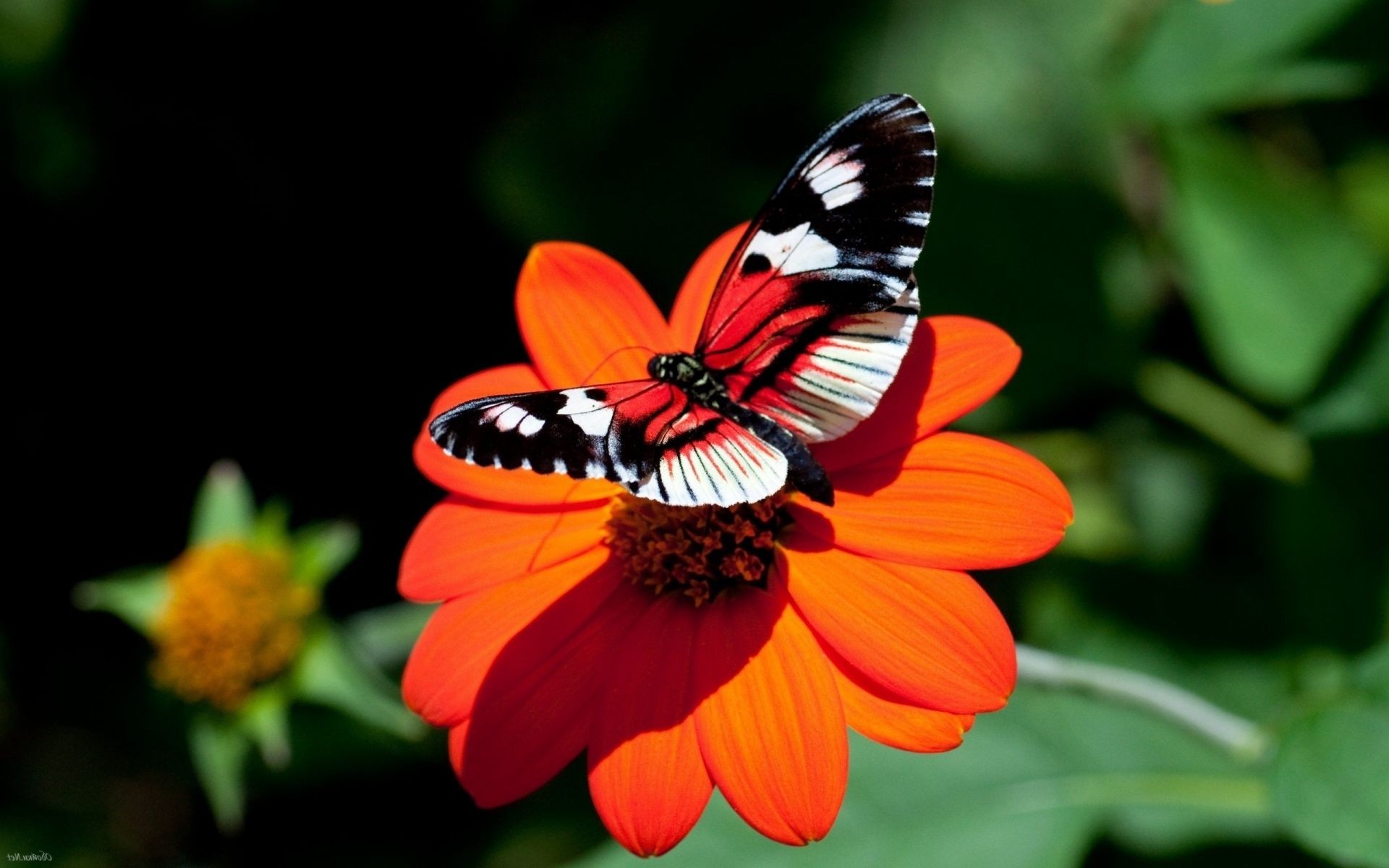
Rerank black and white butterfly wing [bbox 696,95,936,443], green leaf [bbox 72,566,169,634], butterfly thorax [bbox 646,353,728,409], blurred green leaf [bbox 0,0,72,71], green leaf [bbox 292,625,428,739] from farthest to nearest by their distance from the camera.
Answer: blurred green leaf [bbox 0,0,72,71] → green leaf [bbox 72,566,169,634] → green leaf [bbox 292,625,428,739] → butterfly thorax [bbox 646,353,728,409] → black and white butterfly wing [bbox 696,95,936,443]

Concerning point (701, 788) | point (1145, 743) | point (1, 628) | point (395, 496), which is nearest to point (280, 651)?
point (395, 496)

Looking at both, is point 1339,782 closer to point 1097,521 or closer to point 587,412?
point 587,412

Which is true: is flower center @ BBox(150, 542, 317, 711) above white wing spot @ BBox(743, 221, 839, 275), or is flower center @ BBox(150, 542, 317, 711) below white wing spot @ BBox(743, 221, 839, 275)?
below

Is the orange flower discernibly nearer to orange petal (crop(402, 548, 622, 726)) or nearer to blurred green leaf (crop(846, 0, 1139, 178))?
orange petal (crop(402, 548, 622, 726))

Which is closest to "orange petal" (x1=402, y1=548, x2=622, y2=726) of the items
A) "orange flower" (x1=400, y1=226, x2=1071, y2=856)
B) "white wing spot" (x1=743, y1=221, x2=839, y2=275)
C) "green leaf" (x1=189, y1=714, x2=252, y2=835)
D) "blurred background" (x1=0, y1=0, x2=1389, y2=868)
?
"orange flower" (x1=400, y1=226, x2=1071, y2=856)

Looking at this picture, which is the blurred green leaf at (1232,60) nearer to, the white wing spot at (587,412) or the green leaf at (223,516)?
the white wing spot at (587,412)

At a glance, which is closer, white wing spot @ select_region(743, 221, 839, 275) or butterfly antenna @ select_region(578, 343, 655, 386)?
white wing spot @ select_region(743, 221, 839, 275)

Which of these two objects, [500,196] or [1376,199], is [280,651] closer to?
[500,196]
